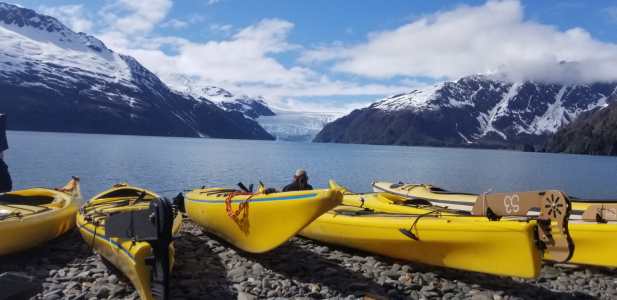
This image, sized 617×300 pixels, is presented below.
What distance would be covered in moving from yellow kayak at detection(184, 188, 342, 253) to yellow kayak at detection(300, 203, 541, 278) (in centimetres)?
196

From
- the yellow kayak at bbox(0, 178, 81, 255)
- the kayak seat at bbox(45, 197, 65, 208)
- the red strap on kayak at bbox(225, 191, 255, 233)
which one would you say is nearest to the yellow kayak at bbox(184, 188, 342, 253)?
the red strap on kayak at bbox(225, 191, 255, 233)

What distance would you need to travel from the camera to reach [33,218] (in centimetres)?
1091

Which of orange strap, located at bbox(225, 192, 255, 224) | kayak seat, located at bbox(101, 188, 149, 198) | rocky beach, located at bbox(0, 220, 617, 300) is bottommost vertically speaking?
rocky beach, located at bbox(0, 220, 617, 300)

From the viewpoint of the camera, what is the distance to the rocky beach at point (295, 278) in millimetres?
9008

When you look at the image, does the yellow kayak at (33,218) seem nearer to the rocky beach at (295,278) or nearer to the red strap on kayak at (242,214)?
the rocky beach at (295,278)

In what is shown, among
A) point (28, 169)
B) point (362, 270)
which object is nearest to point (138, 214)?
point (362, 270)

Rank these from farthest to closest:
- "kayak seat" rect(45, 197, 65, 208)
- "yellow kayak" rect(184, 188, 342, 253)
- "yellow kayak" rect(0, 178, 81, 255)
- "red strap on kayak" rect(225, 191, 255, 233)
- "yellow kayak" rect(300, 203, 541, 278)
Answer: "kayak seat" rect(45, 197, 65, 208)
"red strap on kayak" rect(225, 191, 255, 233)
"yellow kayak" rect(0, 178, 81, 255)
"yellow kayak" rect(184, 188, 342, 253)
"yellow kayak" rect(300, 203, 541, 278)

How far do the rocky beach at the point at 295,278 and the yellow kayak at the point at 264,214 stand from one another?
1.85ft

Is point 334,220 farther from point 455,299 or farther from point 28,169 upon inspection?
point 28,169

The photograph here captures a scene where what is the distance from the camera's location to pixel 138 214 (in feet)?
26.8

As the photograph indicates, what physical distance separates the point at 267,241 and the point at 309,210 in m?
1.44

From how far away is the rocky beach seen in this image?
9008 mm

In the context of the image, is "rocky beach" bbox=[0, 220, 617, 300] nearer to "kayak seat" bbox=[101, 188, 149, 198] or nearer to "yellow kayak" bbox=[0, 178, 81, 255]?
"yellow kayak" bbox=[0, 178, 81, 255]

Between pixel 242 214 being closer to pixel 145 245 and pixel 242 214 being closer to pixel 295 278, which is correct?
pixel 295 278
